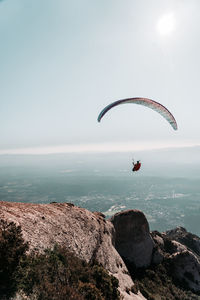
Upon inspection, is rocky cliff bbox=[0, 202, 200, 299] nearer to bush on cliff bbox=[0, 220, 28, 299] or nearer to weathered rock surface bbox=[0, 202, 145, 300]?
weathered rock surface bbox=[0, 202, 145, 300]

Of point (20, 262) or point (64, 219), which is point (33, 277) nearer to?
point (20, 262)

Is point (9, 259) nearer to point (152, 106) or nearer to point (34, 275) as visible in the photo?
point (34, 275)

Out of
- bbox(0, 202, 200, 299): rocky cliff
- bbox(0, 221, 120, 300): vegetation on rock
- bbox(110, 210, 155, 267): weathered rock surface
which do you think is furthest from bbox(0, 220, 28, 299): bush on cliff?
bbox(110, 210, 155, 267): weathered rock surface

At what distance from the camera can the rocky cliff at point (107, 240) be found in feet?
63.8

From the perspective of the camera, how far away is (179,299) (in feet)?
112

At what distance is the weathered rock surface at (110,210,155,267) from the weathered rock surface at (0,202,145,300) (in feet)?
41.7

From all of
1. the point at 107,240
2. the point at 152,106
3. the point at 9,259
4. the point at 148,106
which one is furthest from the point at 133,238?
the point at 9,259

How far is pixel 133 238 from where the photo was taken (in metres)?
43.7

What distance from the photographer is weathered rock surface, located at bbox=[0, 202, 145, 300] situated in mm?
18000

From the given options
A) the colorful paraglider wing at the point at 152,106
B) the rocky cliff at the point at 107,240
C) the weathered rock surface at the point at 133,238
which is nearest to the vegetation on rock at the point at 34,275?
the rocky cliff at the point at 107,240

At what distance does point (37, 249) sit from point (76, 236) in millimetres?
8973

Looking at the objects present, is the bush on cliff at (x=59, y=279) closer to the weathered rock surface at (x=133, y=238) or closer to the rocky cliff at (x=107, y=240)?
the rocky cliff at (x=107, y=240)

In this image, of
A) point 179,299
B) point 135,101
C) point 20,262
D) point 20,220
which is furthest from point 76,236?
point 179,299

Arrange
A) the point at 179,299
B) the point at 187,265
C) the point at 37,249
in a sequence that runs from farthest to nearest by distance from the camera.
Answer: the point at 187,265
the point at 179,299
the point at 37,249
